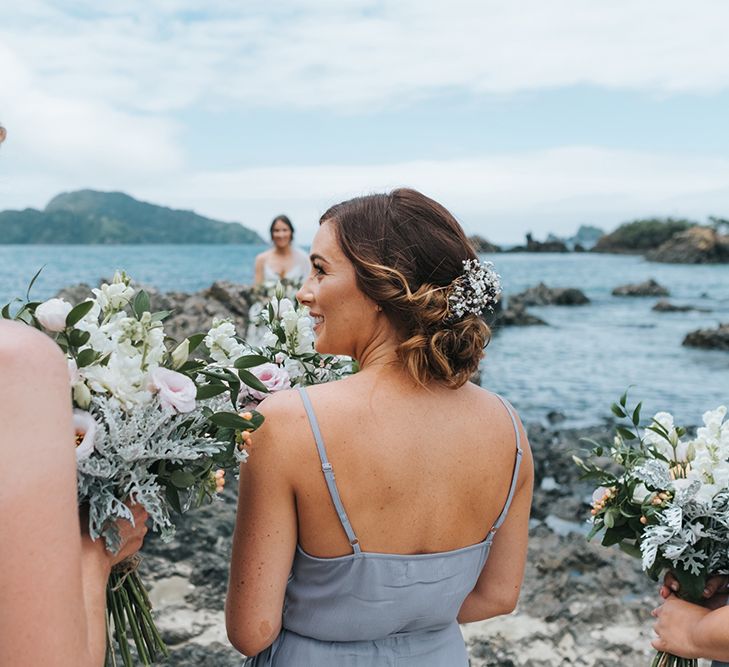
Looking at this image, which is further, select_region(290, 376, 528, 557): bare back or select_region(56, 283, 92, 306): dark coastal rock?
select_region(56, 283, 92, 306): dark coastal rock

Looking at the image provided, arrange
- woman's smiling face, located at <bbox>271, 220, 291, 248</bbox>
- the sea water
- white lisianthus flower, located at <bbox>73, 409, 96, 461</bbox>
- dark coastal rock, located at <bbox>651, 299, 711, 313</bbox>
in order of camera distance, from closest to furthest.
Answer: white lisianthus flower, located at <bbox>73, 409, 96, 461</bbox> → woman's smiling face, located at <bbox>271, 220, 291, 248</bbox> → the sea water → dark coastal rock, located at <bbox>651, 299, 711, 313</bbox>

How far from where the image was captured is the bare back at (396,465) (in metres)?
2.16

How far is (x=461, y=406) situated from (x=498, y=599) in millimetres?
749

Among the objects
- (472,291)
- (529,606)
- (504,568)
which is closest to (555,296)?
(529,606)

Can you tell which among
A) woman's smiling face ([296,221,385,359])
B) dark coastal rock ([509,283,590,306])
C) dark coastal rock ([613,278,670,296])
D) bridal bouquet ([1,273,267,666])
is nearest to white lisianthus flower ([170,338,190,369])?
bridal bouquet ([1,273,267,666])

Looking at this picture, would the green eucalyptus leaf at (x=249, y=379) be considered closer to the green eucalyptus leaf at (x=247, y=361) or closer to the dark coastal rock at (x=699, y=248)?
the green eucalyptus leaf at (x=247, y=361)

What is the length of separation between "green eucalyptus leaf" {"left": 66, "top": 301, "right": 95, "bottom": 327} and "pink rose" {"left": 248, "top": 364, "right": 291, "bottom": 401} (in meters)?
0.62

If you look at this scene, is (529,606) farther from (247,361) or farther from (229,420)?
(229,420)

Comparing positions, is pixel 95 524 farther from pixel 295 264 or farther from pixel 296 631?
pixel 295 264

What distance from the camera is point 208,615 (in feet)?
16.5

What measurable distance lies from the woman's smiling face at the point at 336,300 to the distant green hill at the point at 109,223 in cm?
9831

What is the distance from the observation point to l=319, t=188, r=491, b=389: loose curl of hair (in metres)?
2.24

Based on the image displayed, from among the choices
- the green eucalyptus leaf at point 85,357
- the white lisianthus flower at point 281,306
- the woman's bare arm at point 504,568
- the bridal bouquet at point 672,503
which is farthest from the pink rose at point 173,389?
the bridal bouquet at point 672,503

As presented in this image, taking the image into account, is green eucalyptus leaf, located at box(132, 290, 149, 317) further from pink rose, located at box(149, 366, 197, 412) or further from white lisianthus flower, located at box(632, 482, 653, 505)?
white lisianthus flower, located at box(632, 482, 653, 505)
